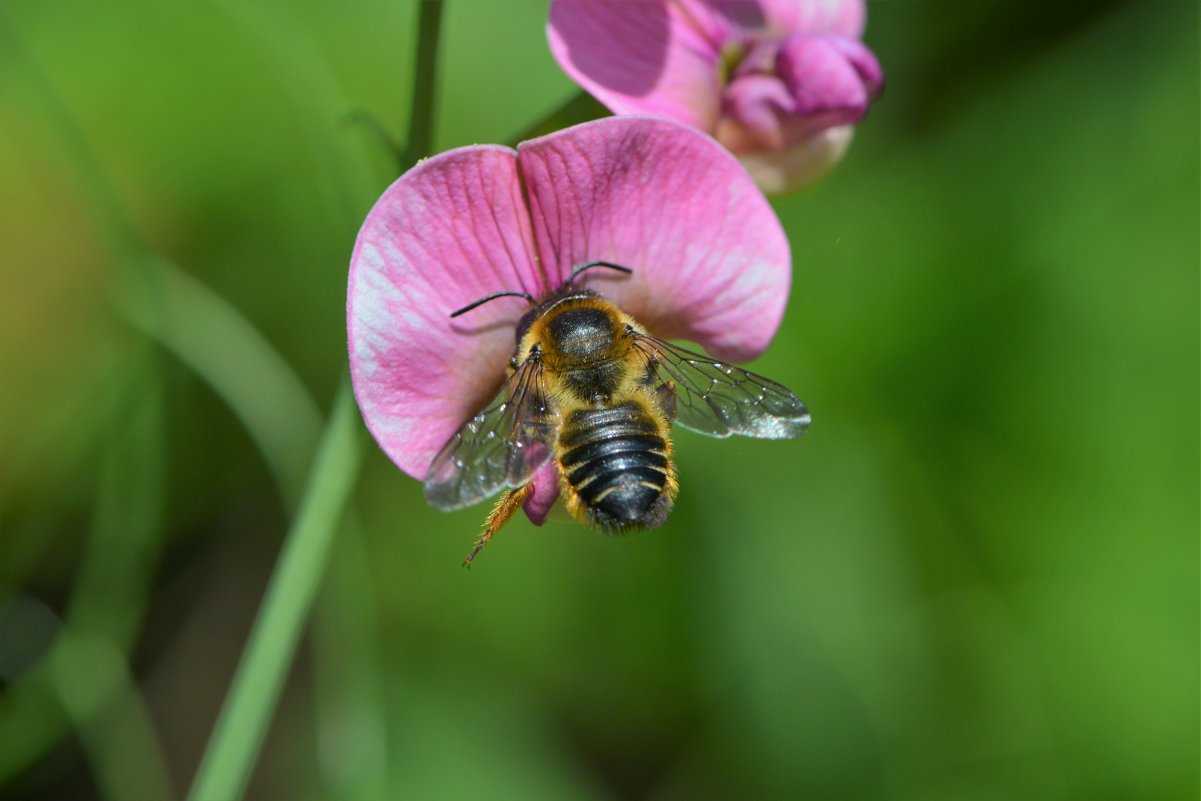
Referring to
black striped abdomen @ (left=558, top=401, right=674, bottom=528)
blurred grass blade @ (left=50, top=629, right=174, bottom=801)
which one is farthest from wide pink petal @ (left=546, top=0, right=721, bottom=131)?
blurred grass blade @ (left=50, top=629, right=174, bottom=801)

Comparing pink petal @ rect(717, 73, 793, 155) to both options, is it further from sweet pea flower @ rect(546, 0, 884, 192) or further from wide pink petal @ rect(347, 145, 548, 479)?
wide pink petal @ rect(347, 145, 548, 479)

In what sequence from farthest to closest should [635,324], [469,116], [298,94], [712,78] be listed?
[469,116], [298,94], [712,78], [635,324]

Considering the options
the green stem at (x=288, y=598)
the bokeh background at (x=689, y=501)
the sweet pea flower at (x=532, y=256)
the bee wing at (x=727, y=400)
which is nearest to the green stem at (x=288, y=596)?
the green stem at (x=288, y=598)

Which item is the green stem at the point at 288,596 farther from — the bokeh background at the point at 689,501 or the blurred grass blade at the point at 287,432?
the bokeh background at the point at 689,501

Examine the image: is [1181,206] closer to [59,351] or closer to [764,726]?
[764,726]

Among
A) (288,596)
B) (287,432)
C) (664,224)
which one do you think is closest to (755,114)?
(664,224)

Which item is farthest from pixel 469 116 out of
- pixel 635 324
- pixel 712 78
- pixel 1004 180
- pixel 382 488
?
pixel 635 324
